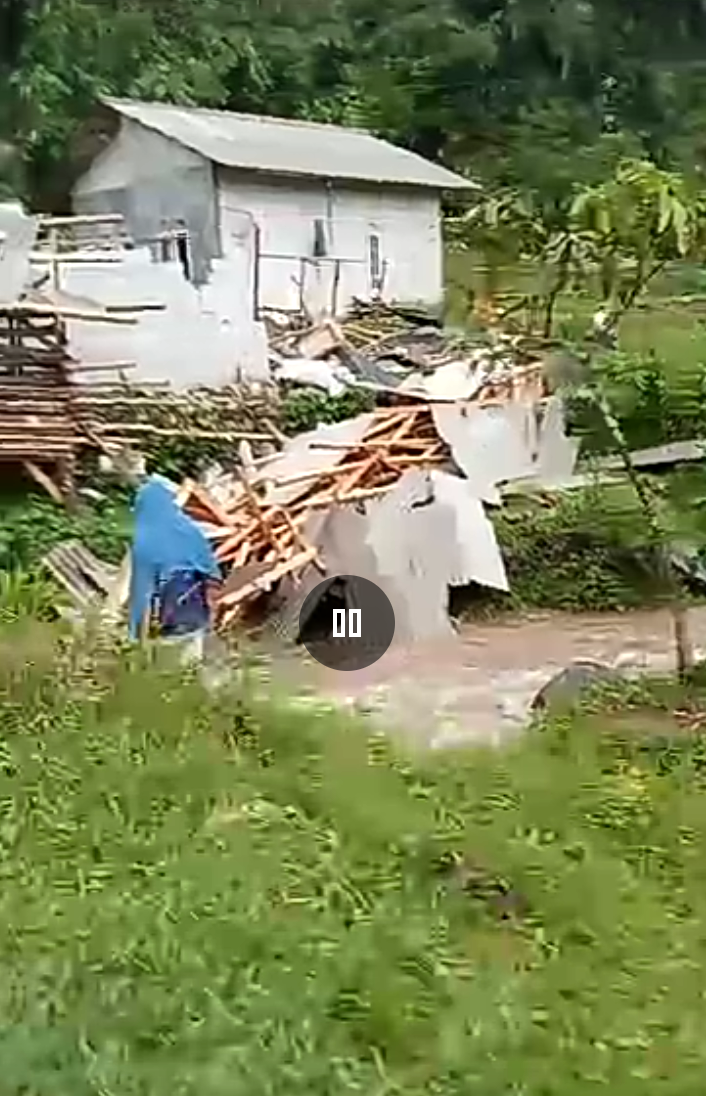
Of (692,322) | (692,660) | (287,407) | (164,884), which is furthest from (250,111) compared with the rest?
(164,884)

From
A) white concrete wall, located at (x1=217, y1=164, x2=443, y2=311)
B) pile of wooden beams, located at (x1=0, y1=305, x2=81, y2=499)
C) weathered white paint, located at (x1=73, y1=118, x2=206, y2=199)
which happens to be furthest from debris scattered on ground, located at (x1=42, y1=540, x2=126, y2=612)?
weathered white paint, located at (x1=73, y1=118, x2=206, y2=199)

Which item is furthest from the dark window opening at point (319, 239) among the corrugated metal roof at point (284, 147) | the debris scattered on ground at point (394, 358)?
the debris scattered on ground at point (394, 358)

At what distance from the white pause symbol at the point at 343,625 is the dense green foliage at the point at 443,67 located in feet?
70.1

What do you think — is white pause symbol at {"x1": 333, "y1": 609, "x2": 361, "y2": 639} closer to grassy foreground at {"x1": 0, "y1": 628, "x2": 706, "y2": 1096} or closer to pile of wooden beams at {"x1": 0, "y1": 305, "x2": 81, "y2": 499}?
pile of wooden beams at {"x1": 0, "y1": 305, "x2": 81, "y2": 499}

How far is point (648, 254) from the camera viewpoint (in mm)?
10070

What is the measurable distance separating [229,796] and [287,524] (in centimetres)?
669

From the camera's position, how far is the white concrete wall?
2748 centimetres

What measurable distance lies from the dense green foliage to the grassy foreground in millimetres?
27131

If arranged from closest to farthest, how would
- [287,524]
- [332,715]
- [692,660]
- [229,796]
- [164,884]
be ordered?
1. [164,884]
2. [229,796]
3. [332,715]
4. [692,660]
5. [287,524]

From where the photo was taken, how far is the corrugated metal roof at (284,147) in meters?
27.5

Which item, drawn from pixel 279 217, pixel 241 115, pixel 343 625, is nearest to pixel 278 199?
pixel 279 217

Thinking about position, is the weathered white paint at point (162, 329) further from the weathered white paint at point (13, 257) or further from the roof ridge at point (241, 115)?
the roof ridge at point (241, 115)

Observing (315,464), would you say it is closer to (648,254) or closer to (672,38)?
(648,254)

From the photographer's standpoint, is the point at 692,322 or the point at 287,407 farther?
the point at 692,322
